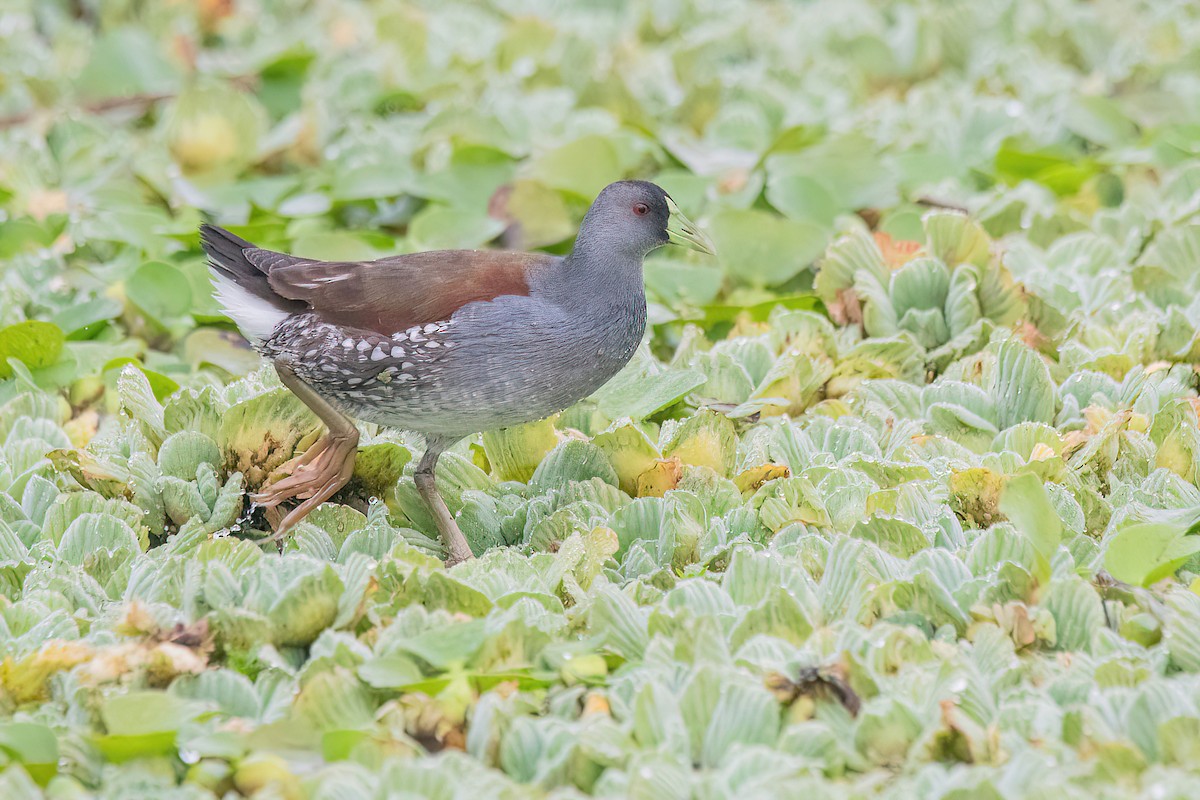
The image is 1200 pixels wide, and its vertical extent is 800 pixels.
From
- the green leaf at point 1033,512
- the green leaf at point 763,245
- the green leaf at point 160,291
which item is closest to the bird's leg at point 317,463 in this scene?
the green leaf at point 160,291

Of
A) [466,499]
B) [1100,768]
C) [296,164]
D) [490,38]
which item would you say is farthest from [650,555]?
[490,38]

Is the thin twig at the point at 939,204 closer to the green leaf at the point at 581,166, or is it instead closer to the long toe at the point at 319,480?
the green leaf at the point at 581,166

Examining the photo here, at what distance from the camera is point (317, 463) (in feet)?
11.8

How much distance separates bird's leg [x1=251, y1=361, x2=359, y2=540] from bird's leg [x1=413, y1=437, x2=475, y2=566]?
188mm

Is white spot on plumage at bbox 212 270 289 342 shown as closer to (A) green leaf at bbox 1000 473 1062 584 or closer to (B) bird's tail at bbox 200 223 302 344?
(B) bird's tail at bbox 200 223 302 344

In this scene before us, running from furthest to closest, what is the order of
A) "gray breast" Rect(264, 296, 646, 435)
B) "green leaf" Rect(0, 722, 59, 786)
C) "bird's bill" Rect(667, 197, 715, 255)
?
"bird's bill" Rect(667, 197, 715, 255), "gray breast" Rect(264, 296, 646, 435), "green leaf" Rect(0, 722, 59, 786)

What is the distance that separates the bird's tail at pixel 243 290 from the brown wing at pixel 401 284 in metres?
0.05

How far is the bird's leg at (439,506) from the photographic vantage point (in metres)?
3.51

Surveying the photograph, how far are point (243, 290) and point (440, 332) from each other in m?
0.65

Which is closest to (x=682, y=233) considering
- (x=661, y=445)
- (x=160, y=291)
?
(x=661, y=445)

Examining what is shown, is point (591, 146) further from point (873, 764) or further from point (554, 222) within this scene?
point (873, 764)

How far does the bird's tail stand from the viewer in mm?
A: 3695

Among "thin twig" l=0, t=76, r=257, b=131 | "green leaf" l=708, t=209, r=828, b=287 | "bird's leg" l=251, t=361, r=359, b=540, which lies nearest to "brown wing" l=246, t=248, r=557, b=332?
"bird's leg" l=251, t=361, r=359, b=540

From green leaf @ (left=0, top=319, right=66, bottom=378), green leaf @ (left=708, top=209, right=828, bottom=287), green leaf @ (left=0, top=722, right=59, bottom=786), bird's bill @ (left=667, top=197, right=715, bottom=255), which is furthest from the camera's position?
green leaf @ (left=708, top=209, right=828, bottom=287)
